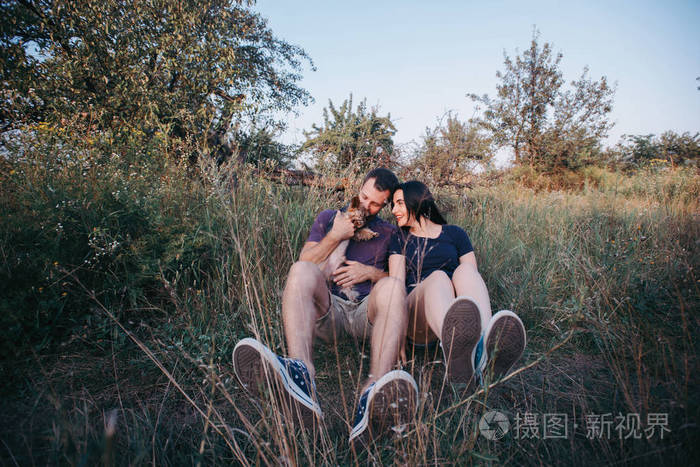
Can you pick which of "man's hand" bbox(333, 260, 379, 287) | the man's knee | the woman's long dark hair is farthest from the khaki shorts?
the woman's long dark hair

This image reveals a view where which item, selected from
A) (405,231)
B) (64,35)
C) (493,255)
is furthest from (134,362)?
(64,35)

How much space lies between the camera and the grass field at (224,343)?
1.09 m

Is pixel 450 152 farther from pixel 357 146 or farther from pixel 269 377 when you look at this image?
pixel 269 377

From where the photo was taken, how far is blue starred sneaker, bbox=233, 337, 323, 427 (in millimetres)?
1162

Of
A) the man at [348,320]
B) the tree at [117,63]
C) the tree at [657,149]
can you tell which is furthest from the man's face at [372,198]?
the tree at [657,149]

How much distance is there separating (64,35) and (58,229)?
473 centimetres

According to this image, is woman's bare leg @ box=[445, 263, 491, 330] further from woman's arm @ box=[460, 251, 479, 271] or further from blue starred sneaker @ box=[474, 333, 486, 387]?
blue starred sneaker @ box=[474, 333, 486, 387]

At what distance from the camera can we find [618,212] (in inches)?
164

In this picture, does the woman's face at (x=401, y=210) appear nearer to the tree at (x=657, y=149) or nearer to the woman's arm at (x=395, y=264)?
the woman's arm at (x=395, y=264)

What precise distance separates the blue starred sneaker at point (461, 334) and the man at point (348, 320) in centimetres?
24

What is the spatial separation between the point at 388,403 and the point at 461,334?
51 cm

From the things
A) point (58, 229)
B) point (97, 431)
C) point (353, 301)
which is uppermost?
point (58, 229)

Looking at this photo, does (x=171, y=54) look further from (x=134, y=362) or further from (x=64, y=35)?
(x=134, y=362)

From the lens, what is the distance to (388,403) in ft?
3.73
